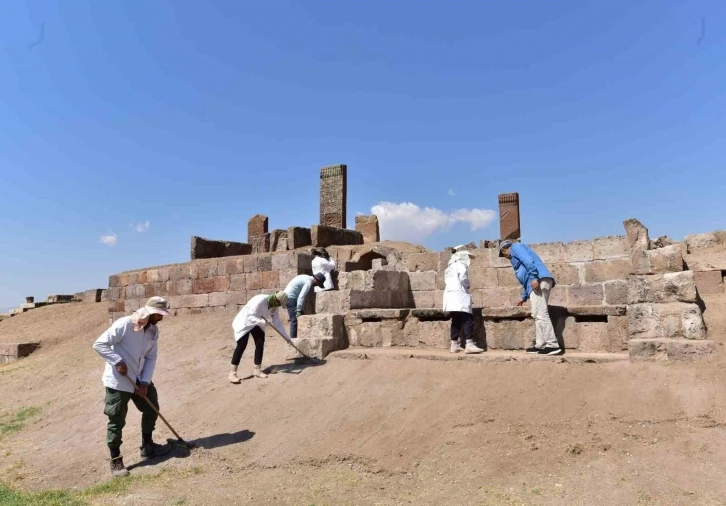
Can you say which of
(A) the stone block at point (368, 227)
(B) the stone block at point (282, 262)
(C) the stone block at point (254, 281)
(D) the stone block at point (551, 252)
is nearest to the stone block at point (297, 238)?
(A) the stone block at point (368, 227)

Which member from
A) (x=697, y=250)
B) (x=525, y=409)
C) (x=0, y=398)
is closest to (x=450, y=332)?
(x=525, y=409)

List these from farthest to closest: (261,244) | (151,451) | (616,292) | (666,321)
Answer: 1. (261,244)
2. (616,292)
3. (666,321)
4. (151,451)

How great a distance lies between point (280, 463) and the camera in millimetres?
5578

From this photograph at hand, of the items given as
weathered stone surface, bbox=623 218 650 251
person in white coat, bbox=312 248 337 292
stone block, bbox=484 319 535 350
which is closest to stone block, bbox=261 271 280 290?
person in white coat, bbox=312 248 337 292

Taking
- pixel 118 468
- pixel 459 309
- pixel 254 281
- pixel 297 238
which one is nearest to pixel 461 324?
pixel 459 309

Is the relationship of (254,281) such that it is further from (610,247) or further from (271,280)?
(610,247)

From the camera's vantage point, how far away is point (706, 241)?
11.3 meters

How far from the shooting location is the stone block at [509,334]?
728 centimetres

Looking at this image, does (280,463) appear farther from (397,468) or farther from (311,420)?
(397,468)

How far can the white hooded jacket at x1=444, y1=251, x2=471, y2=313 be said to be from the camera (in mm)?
7410

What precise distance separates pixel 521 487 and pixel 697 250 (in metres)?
8.84

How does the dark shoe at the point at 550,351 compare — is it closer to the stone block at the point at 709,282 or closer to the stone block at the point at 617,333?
the stone block at the point at 617,333

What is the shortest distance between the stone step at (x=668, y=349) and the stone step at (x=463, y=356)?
0.18m

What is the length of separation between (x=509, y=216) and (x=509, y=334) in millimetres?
13932
